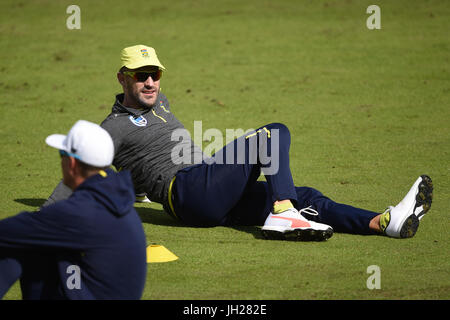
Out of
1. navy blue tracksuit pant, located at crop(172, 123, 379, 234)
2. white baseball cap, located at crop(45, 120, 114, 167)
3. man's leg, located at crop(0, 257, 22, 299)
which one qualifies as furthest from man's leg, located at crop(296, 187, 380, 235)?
man's leg, located at crop(0, 257, 22, 299)

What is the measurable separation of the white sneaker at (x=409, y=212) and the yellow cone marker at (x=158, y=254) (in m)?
1.72

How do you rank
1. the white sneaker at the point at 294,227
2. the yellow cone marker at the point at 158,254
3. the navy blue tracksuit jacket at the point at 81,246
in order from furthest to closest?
the white sneaker at the point at 294,227 < the yellow cone marker at the point at 158,254 < the navy blue tracksuit jacket at the point at 81,246

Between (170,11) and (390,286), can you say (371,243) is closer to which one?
(390,286)

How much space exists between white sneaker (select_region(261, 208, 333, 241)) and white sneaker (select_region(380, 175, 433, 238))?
0.50 m

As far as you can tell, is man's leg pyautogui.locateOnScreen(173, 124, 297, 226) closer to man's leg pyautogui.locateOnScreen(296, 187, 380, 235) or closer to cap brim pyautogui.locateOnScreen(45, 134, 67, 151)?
man's leg pyautogui.locateOnScreen(296, 187, 380, 235)

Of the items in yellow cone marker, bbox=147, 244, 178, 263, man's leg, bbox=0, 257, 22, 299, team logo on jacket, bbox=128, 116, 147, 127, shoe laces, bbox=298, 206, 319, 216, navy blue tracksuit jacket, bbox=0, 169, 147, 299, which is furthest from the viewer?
team logo on jacket, bbox=128, 116, 147, 127

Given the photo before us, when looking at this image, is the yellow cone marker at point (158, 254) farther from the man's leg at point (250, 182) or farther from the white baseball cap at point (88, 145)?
the white baseball cap at point (88, 145)

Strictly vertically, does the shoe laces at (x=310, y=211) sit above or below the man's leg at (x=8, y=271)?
below

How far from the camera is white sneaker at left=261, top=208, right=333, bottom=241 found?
5.82 m

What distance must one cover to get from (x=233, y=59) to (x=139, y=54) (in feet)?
26.7

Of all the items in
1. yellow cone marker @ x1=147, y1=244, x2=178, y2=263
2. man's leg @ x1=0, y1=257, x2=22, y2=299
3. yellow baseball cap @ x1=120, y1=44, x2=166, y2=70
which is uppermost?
yellow baseball cap @ x1=120, y1=44, x2=166, y2=70

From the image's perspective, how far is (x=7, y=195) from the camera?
769cm

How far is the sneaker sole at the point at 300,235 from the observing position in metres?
5.86

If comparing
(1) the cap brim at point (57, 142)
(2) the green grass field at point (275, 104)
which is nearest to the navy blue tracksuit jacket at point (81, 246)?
(1) the cap brim at point (57, 142)
